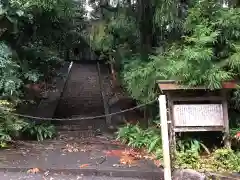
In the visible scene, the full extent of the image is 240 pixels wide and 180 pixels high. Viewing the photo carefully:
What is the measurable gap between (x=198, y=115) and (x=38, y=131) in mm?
3784

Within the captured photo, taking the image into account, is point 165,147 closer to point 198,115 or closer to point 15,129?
point 198,115

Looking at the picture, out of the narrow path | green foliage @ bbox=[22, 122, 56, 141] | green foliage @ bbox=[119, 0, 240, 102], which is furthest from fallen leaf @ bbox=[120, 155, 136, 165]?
the narrow path

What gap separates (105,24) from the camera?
30.9ft

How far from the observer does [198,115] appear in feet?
19.6

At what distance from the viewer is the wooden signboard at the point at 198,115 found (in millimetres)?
5969

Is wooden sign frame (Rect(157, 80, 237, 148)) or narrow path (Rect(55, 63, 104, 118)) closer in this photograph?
wooden sign frame (Rect(157, 80, 237, 148))

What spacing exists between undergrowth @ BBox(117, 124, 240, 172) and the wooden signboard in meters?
0.45

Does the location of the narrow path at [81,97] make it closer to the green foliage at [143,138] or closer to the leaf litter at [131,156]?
the green foliage at [143,138]

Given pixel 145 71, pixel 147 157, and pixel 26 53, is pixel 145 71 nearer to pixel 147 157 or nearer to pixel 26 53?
pixel 147 157

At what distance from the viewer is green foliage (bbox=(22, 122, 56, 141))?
A: 7922 mm

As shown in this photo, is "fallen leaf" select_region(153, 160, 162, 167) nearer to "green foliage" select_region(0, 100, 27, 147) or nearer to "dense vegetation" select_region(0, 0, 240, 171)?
"dense vegetation" select_region(0, 0, 240, 171)

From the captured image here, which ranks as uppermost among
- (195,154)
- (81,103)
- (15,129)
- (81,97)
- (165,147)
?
(81,97)

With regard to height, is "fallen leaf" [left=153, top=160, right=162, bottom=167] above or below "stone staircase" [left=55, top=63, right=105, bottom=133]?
below

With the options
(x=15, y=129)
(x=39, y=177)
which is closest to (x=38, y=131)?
(x=15, y=129)
